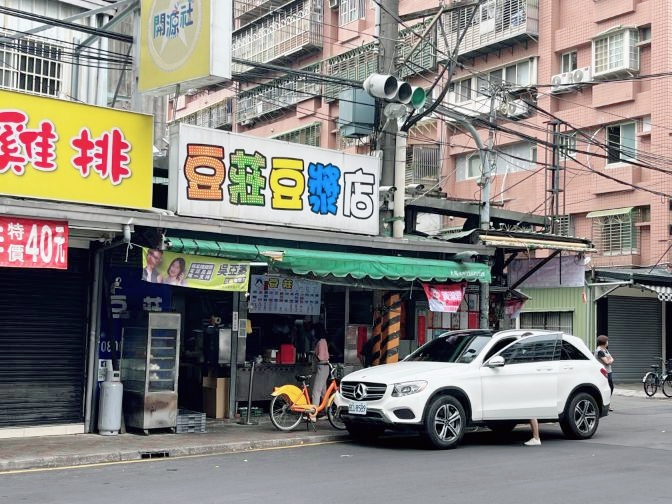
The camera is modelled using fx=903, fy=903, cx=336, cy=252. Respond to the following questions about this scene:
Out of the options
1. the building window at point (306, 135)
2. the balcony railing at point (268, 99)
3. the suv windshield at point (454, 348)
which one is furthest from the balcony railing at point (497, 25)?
the suv windshield at point (454, 348)

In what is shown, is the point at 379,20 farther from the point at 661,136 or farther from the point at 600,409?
the point at 661,136

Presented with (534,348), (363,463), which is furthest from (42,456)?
(534,348)

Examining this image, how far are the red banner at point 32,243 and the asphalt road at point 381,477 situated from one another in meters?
2.91

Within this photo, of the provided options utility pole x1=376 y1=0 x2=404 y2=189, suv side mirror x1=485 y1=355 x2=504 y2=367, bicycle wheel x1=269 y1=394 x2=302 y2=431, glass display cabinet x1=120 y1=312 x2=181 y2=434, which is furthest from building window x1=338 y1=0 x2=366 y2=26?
suv side mirror x1=485 y1=355 x2=504 y2=367

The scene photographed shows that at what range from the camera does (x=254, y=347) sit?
59.7ft

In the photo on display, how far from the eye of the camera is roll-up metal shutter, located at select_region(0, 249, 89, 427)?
13961 mm

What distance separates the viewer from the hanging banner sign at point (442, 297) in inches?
689

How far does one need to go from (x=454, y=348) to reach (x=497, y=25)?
2554cm

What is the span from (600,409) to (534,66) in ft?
77.6

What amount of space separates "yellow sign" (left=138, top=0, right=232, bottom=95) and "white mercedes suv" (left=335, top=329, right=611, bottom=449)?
5.18 m

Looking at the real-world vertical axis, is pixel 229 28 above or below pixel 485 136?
below

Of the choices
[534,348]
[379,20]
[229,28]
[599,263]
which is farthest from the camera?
[599,263]

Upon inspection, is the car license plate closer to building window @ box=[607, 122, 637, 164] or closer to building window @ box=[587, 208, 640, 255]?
building window @ box=[587, 208, 640, 255]

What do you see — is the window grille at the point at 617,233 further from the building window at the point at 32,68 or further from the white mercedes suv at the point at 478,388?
the building window at the point at 32,68
